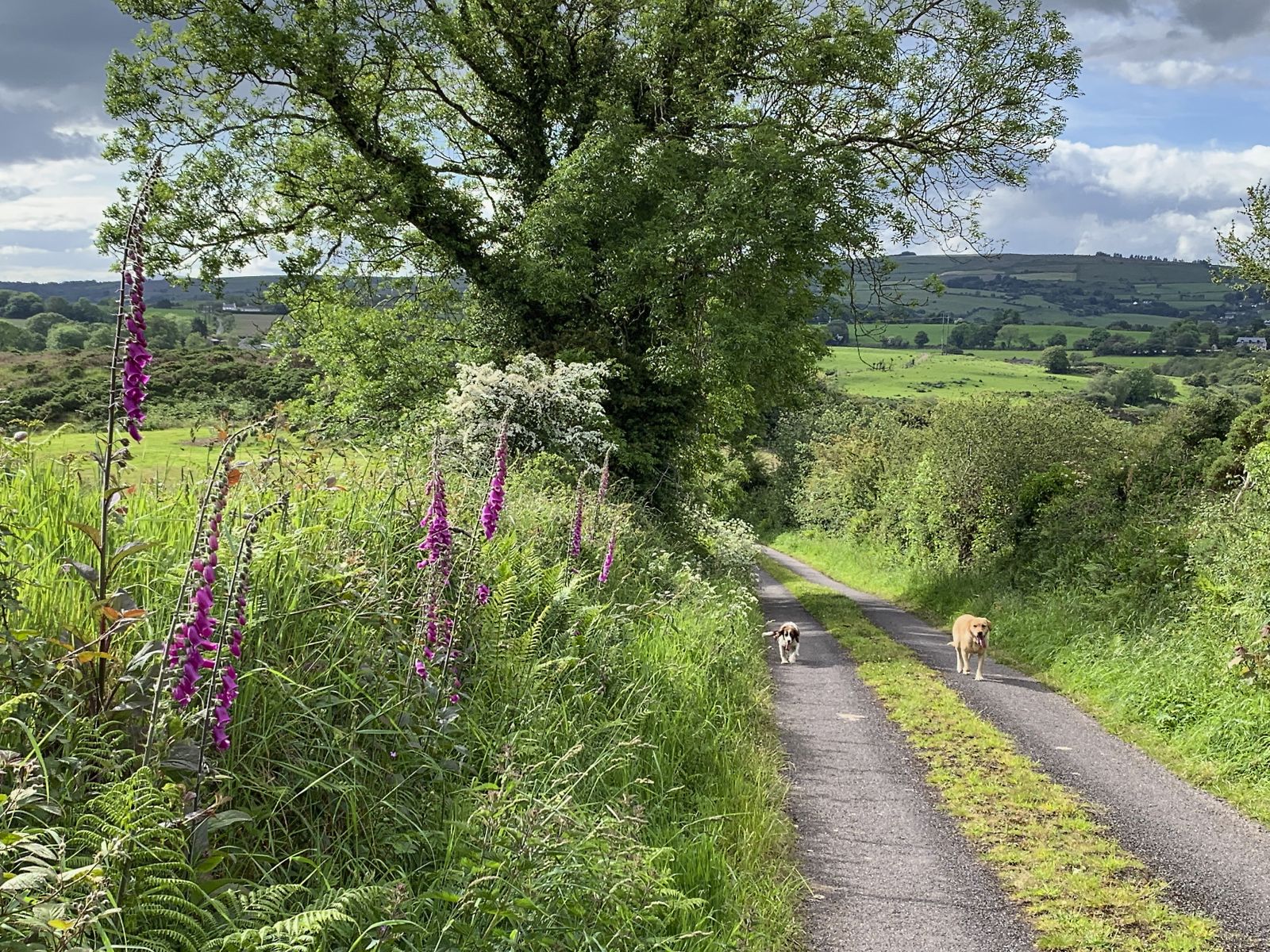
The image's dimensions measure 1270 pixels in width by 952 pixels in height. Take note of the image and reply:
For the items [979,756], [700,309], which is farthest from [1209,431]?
[979,756]

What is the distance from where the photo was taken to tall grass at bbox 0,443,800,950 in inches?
121

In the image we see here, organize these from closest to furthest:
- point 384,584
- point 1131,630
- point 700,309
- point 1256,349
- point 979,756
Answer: point 384,584 → point 979,756 → point 1131,630 → point 700,309 → point 1256,349

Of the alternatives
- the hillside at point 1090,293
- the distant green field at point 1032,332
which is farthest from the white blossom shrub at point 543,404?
the hillside at point 1090,293

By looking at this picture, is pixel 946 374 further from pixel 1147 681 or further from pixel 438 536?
pixel 438 536

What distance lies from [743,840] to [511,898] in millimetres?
2757

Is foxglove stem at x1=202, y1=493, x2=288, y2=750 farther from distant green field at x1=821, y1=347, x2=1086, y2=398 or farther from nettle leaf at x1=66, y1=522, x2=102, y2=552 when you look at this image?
distant green field at x1=821, y1=347, x2=1086, y2=398

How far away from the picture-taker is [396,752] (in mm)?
3822

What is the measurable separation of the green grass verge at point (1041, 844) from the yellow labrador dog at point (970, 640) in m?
1.71

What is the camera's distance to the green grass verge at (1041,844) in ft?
Answer: 17.1

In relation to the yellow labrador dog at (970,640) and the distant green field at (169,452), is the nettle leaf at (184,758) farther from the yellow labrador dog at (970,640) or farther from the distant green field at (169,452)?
the yellow labrador dog at (970,640)

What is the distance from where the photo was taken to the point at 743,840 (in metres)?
5.63

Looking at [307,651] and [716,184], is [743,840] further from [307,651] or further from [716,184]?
[716,184]

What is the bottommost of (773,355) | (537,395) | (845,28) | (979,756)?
(979,756)

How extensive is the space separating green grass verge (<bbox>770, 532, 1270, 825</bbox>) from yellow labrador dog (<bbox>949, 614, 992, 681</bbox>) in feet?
3.42
